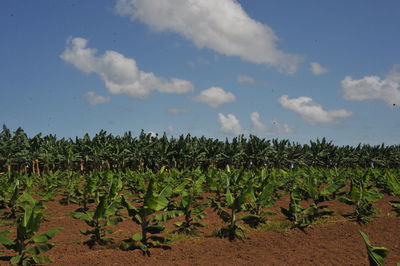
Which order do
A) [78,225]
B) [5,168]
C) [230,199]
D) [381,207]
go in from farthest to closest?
[5,168]
[381,207]
[78,225]
[230,199]

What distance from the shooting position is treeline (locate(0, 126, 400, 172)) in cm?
4350

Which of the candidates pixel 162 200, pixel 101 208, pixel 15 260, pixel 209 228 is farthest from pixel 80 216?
pixel 209 228

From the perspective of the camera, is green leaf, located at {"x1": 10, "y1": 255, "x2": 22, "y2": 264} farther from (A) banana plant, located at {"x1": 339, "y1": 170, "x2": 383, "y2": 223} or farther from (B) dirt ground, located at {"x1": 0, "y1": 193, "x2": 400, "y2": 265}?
(A) banana plant, located at {"x1": 339, "y1": 170, "x2": 383, "y2": 223}

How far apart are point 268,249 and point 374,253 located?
423 centimetres

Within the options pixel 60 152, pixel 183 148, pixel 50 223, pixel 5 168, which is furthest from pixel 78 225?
pixel 5 168

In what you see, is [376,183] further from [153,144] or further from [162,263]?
[153,144]

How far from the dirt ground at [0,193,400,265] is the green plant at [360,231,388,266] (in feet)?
10.5

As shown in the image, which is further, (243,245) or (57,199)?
(57,199)

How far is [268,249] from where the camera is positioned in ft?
25.2

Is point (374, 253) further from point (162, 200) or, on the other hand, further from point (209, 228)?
point (209, 228)

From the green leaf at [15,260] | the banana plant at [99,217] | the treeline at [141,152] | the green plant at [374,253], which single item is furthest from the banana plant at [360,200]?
the treeline at [141,152]

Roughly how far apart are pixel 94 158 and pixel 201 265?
4099 centimetres

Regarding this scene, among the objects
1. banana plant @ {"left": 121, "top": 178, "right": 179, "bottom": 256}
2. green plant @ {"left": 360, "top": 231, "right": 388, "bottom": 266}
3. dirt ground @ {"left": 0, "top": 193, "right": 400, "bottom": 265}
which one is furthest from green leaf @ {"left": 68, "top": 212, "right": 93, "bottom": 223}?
green plant @ {"left": 360, "top": 231, "right": 388, "bottom": 266}

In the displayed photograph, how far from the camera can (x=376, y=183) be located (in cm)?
1877
